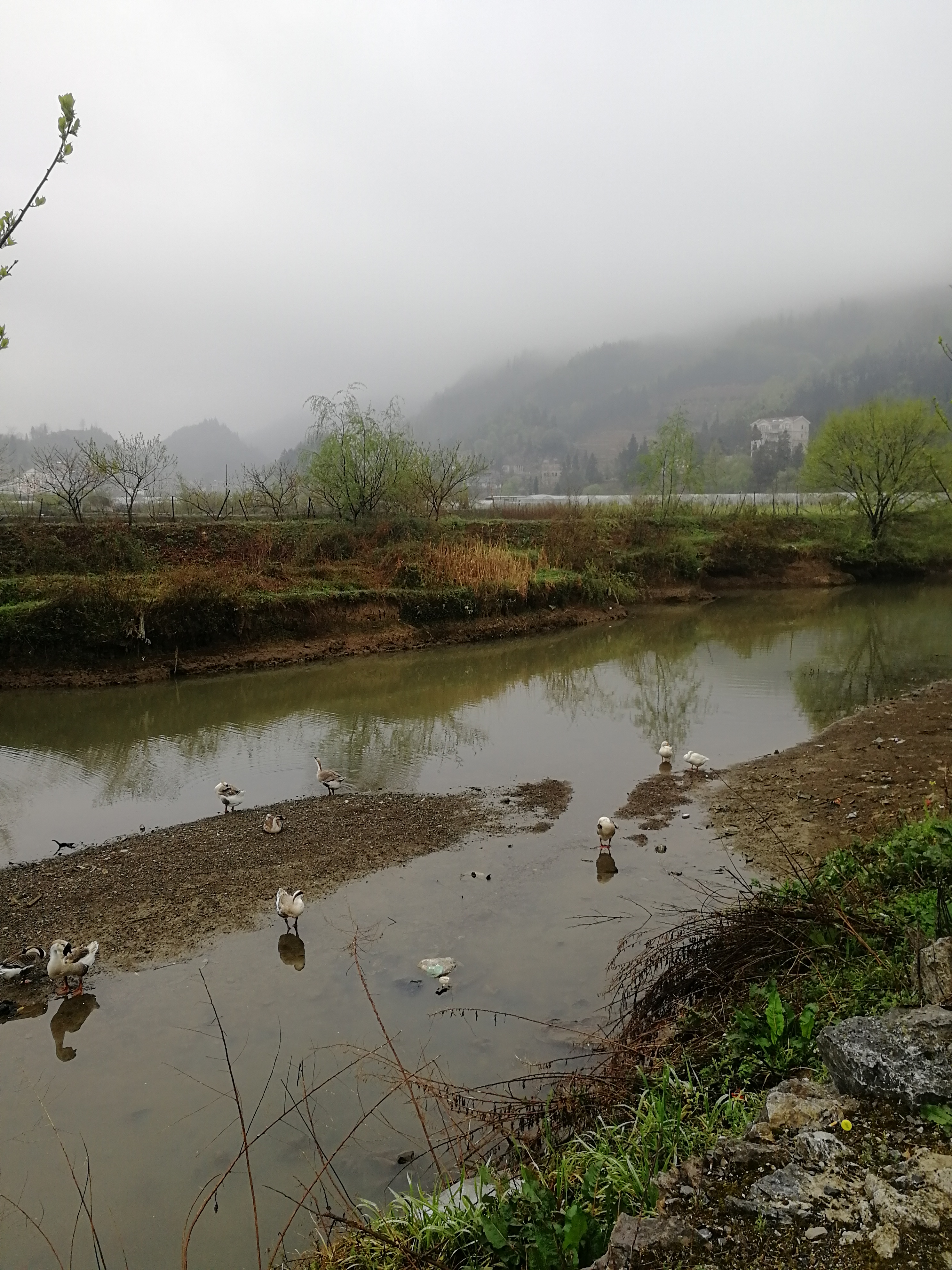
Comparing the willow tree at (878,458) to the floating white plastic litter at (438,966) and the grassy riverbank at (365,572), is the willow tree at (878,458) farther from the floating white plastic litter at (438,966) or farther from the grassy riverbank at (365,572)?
the floating white plastic litter at (438,966)

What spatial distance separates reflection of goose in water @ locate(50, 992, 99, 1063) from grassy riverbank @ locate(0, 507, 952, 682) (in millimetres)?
15142

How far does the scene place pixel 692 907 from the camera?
815 centimetres

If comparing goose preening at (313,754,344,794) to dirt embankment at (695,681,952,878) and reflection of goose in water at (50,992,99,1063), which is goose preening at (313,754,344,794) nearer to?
reflection of goose in water at (50,992,99,1063)

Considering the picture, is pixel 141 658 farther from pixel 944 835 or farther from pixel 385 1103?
pixel 944 835

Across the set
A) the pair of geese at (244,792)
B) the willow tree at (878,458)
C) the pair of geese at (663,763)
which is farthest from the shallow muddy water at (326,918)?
the willow tree at (878,458)

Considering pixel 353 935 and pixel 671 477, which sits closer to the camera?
pixel 353 935

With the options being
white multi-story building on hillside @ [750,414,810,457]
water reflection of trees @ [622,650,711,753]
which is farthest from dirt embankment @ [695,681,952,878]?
white multi-story building on hillside @ [750,414,810,457]

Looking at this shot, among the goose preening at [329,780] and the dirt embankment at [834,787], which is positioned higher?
the goose preening at [329,780]

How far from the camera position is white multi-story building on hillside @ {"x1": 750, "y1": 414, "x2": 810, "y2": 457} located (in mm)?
133750

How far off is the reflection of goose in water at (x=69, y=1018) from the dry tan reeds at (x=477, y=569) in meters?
21.6

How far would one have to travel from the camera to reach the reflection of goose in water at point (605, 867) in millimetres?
9227

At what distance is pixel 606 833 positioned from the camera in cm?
988

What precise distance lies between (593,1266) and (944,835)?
453 cm

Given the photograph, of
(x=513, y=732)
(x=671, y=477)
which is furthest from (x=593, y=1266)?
(x=671, y=477)
